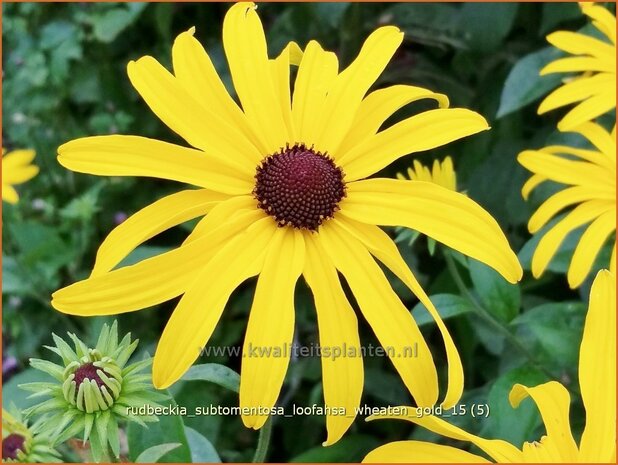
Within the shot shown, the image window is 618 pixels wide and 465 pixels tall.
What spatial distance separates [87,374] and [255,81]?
304mm

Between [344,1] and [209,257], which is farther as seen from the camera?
[344,1]

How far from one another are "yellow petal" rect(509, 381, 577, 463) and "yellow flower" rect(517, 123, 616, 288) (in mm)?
295

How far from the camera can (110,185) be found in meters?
1.51

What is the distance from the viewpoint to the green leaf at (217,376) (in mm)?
704

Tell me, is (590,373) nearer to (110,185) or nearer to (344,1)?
(344,1)

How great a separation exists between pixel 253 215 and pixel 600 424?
342 millimetres

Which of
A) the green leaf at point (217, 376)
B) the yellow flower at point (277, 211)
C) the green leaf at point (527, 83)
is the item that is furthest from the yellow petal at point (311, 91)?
the green leaf at point (527, 83)

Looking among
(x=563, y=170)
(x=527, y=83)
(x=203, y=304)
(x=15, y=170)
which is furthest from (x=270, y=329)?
(x=15, y=170)

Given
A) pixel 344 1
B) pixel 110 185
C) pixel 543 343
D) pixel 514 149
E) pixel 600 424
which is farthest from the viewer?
pixel 110 185

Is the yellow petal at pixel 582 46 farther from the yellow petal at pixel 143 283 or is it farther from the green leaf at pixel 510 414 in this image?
the yellow petal at pixel 143 283

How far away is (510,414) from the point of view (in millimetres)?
889

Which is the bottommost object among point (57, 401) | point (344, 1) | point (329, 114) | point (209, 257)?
point (57, 401)

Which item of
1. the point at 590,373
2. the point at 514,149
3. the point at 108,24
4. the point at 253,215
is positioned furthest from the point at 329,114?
the point at 108,24

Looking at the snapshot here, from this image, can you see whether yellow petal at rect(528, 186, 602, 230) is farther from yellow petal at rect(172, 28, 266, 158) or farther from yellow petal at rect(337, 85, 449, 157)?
yellow petal at rect(172, 28, 266, 158)
